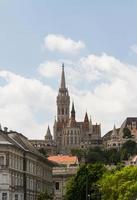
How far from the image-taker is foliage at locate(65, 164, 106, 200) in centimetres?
11506

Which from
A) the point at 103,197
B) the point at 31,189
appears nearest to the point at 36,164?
the point at 31,189

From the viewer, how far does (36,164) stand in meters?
121

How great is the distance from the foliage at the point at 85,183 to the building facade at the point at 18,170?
621cm

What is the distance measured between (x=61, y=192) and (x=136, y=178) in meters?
52.1

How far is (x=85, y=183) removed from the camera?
115875 millimetres

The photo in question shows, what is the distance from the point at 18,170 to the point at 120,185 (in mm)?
15123

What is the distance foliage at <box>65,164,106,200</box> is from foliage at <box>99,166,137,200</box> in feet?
17.4

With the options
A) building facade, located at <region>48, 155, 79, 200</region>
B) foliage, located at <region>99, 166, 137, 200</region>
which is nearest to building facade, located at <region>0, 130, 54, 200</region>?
foliage, located at <region>99, 166, 137, 200</region>

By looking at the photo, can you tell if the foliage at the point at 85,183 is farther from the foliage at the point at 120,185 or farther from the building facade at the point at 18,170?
the building facade at the point at 18,170

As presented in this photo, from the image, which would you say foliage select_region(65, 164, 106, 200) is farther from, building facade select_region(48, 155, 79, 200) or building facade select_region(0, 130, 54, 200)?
building facade select_region(48, 155, 79, 200)

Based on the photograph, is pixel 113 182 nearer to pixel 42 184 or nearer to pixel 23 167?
pixel 23 167

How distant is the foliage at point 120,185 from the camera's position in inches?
4059

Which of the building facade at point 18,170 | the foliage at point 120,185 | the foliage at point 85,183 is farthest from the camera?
the foliage at point 85,183

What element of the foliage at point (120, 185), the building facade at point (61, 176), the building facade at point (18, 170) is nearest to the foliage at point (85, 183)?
the foliage at point (120, 185)
